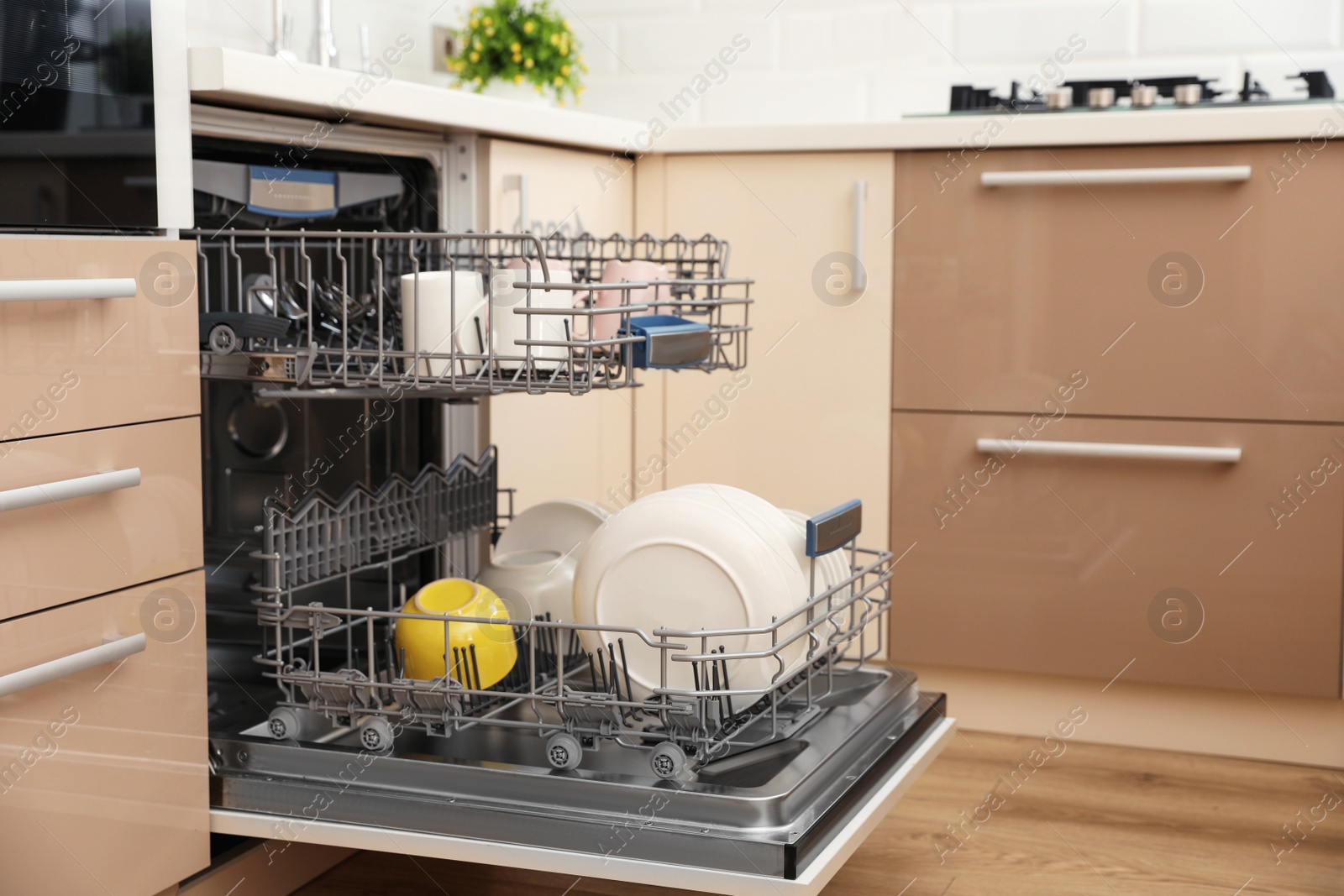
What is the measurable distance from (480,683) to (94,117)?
0.58 metres

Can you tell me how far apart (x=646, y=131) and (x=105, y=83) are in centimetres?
107

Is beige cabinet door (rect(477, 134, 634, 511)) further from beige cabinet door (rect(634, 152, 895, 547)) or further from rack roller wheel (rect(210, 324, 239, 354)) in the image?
rack roller wheel (rect(210, 324, 239, 354))

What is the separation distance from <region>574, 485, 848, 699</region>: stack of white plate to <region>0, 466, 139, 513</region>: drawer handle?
395 millimetres

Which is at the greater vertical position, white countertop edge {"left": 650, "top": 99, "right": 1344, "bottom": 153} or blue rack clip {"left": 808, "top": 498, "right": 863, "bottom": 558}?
white countertop edge {"left": 650, "top": 99, "right": 1344, "bottom": 153}

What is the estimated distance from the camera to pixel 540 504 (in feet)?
4.88

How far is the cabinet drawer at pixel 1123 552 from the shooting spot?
6.07 feet

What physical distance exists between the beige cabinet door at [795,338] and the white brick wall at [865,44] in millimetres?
571

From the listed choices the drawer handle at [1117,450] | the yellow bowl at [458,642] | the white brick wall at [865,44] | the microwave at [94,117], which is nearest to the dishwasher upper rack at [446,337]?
the microwave at [94,117]

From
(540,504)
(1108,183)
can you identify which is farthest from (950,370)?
(540,504)

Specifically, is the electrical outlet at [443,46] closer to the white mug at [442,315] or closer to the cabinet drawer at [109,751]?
the white mug at [442,315]

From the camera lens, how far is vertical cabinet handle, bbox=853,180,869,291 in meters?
2.01

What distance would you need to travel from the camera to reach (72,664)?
1.04m

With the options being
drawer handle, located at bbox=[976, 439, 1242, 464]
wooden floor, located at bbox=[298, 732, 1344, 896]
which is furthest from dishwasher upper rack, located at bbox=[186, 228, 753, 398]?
drawer handle, located at bbox=[976, 439, 1242, 464]

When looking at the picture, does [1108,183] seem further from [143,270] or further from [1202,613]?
[143,270]
